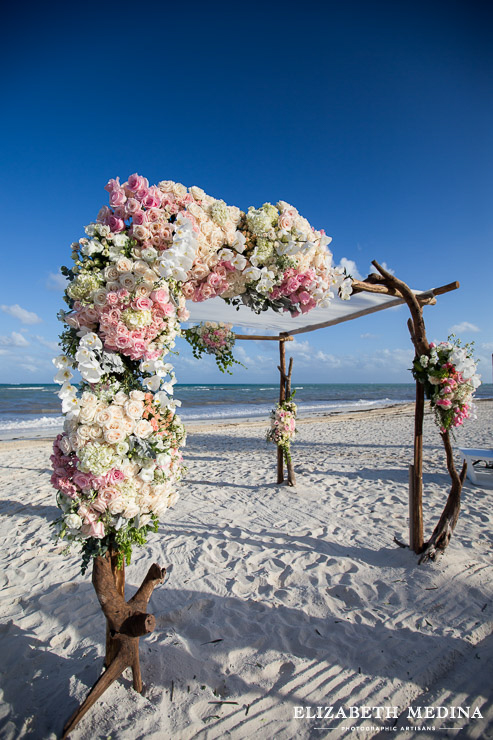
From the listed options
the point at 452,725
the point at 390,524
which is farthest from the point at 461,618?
the point at 390,524

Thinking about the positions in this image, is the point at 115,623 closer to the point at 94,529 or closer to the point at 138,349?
the point at 94,529

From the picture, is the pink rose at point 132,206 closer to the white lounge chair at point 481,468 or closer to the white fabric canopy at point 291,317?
the white fabric canopy at point 291,317

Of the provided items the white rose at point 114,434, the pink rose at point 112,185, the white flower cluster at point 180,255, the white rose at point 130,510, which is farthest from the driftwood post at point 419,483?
the white rose at point 130,510

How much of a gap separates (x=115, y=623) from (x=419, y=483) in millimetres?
2600

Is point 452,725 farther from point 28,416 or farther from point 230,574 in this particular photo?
point 28,416

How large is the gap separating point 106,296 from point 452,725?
104 inches

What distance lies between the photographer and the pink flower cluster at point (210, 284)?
6.23ft

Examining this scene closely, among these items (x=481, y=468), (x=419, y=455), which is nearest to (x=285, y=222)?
(x=419, y=455)

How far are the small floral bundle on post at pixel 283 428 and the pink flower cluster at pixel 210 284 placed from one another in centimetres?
375

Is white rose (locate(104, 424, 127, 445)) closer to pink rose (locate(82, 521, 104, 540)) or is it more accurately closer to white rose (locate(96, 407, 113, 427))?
white rose (locate(96, 407, 113, 427))

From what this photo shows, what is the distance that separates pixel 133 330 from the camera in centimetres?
164

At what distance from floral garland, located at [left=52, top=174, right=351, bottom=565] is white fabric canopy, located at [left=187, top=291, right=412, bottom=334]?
4.57 ft

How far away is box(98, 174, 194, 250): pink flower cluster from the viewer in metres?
1.75

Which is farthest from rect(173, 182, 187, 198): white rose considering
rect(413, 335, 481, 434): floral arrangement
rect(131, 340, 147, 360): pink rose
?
rect(413, 335, 481, 434): floral arrangement
